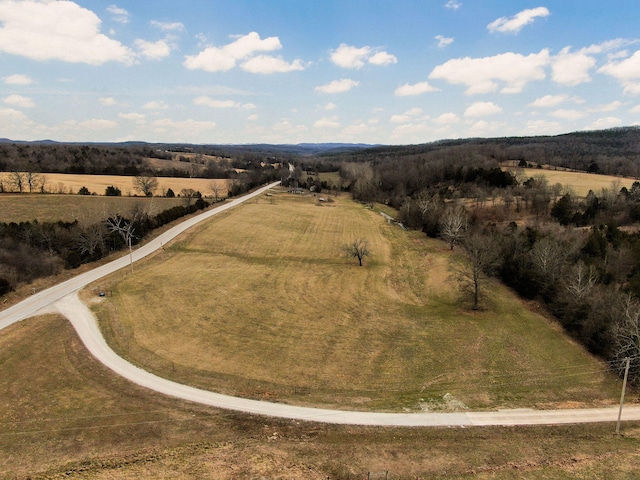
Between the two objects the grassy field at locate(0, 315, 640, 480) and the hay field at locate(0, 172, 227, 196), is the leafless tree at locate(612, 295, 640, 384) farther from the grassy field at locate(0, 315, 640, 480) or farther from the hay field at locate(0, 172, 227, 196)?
the hay field at locate(0, 172, 227, 196)

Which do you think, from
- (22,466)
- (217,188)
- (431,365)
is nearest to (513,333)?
(431,365)

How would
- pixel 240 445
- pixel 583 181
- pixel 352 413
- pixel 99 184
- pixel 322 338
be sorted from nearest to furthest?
pixel 240 445 < pixel 352 413 < pixel 322 338 < pixel 583 181 < pixel 99 184

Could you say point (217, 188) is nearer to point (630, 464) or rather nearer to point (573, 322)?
point (573, 322)

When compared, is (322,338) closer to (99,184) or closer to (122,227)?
(122,227)

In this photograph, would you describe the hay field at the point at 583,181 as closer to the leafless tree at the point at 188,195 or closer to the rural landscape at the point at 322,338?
the rural landscape at the point at 322,338

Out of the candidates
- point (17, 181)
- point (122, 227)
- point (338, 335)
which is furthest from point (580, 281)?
point (17, 181)
